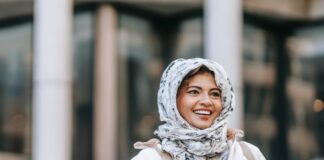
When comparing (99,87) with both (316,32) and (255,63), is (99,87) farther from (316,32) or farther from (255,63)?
(316,32)

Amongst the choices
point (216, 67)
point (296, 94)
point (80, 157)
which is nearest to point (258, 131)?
point (296, 94)

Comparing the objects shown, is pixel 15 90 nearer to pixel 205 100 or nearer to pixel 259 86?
pixel 259 86

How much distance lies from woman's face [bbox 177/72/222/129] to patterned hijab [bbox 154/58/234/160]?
0.01 meters

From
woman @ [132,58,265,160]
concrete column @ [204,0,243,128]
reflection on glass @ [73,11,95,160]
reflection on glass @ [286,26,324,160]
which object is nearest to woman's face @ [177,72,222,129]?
woman @ [132,58,265,160]

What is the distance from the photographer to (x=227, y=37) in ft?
50.2

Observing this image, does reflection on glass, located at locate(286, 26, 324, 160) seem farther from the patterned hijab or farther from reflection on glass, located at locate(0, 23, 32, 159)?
the patterned hijab

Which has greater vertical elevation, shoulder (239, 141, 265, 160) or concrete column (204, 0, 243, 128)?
concrete column (204, 0, 243, 128)

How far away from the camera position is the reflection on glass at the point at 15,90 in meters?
16.5

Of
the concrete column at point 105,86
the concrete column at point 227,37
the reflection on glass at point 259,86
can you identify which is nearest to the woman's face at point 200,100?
the concrete column at point 227,37

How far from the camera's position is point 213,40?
1533 centimetres

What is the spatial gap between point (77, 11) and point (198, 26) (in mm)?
2339

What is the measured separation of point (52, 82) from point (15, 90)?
7.42ft

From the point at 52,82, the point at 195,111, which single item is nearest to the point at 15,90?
A: the point at 52,82

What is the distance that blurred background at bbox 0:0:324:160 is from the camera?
1481 centimetres
